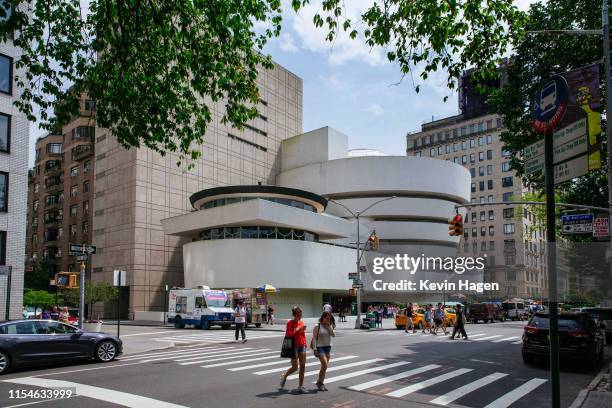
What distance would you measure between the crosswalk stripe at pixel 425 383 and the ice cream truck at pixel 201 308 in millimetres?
23520

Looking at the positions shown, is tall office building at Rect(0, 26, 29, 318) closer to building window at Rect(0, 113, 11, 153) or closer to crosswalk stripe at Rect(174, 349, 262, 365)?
building window at Rect(0, 113, 11, 153)

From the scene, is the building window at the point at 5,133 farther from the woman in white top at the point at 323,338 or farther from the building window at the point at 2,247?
the woman in white top at the point at 323,338

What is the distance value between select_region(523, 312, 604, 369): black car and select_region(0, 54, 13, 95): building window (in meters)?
27.2

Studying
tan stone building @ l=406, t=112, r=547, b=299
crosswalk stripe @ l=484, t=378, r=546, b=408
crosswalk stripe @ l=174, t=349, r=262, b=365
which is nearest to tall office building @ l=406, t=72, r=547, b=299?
tan stone building @ l=406, t=112, r=547, b=299

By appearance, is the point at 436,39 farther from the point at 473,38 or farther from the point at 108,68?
the point at 108,68

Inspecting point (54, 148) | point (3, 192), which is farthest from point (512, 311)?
point (54, 148)

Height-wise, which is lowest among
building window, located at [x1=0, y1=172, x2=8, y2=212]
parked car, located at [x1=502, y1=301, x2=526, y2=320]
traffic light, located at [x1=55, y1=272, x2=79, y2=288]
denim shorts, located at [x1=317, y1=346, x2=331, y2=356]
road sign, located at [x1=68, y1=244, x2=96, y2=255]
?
parked car, located at [x1=502, y1=301, x2=526, y2=320]

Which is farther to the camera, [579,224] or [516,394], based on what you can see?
[579,224]

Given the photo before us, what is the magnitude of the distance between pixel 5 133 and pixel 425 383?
25.2 m

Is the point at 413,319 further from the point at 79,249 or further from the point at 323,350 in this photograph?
the point at 323,350

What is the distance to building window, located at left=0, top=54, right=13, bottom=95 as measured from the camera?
27.7m

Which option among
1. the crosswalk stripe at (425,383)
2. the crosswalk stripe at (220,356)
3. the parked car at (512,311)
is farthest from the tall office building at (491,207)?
the crosswalk stripe at (425,383)

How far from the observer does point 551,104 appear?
18.4 ft

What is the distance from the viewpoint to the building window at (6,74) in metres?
27.7
